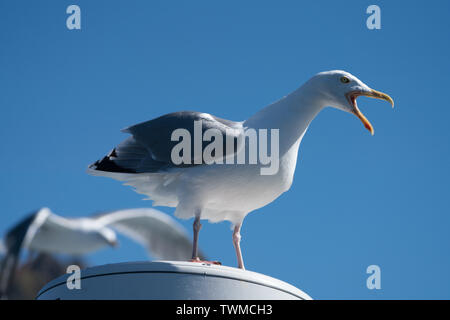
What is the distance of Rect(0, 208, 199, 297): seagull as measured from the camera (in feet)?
49.0

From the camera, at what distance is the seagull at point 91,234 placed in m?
14.9

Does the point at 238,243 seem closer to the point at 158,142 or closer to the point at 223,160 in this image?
the point at 223,160

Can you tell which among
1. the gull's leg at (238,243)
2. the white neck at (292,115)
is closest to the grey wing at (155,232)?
the gull's leg at (238,243)

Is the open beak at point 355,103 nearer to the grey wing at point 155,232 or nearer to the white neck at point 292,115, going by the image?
the white neck at point 292,115

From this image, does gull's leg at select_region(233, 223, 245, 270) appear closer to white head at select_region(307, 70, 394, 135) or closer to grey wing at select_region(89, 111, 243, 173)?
grey wing at select_region(89, 111, 243, 173)

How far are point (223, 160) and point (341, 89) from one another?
120 cm

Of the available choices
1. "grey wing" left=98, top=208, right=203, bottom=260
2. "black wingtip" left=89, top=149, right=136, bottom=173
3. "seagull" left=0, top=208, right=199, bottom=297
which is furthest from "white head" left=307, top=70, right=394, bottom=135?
"grey wing" left=98, top=208, right=203, bottom=260

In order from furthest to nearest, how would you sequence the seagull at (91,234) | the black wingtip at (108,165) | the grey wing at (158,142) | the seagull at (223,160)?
the seagull at (91,234)
the black wingtip at (108,165)
the grey wing at (158,142)
the seagull at (223,160)

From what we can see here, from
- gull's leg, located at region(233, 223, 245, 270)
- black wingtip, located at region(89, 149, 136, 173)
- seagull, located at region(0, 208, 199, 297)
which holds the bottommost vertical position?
seagull, located at region(0, 208, 199, 297)

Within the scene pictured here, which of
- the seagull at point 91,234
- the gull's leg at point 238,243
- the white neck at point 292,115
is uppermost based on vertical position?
the white neck at point 292,115

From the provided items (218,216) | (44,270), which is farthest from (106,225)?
(44,270)
